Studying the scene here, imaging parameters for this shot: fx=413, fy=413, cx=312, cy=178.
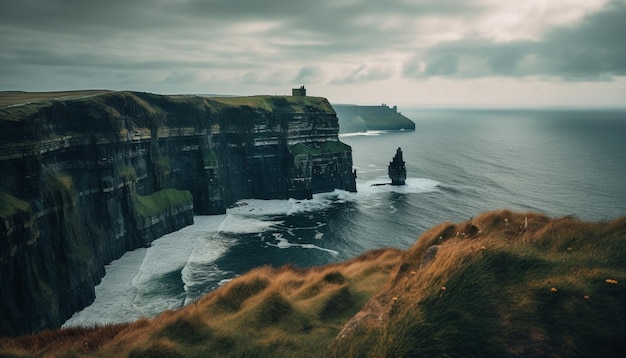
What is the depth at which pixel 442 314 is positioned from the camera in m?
11.6

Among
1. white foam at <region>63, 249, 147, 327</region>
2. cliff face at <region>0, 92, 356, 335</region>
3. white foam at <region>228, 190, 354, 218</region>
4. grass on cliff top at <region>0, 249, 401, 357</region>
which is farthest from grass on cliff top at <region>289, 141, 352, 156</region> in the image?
grass on cliff top at <region>0, 249, 401, 357</region>

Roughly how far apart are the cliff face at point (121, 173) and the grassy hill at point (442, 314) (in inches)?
1156

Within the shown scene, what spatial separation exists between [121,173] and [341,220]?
43287mm

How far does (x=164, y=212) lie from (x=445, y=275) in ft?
238

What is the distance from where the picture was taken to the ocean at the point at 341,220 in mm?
53609

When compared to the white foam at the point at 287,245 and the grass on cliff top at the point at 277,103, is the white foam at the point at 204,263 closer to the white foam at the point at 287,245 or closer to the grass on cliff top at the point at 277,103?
the white foam at the point at 287,245

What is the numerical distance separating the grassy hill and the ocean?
103 feet

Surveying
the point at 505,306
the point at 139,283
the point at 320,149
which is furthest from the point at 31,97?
the point at 505,306

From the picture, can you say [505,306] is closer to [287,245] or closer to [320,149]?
[287,245]

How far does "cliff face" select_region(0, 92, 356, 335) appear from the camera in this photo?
42344 mm

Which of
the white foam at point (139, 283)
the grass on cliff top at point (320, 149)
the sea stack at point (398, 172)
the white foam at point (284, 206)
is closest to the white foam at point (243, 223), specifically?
the white foam at point (284, 206)

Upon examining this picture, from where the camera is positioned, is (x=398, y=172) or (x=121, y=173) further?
(x=398, y=172)

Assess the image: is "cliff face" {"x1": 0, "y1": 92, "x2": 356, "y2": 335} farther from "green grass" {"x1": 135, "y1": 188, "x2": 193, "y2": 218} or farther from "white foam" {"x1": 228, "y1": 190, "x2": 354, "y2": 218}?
"white foam" {"x1": 228, "y1": 190, "x2": 354, "y2": 218}

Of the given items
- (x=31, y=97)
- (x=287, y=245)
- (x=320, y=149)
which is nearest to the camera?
(x=287, y=245)
